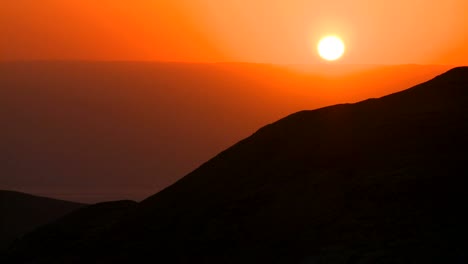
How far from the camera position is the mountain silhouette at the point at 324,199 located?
1772 centimetres

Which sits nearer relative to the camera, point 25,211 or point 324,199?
point 324,199

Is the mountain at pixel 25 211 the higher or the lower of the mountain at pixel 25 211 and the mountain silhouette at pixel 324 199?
the higher

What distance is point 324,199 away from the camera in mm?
20250

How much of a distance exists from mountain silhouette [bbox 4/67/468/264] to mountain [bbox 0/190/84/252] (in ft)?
114

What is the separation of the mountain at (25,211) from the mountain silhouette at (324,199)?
34.8 m

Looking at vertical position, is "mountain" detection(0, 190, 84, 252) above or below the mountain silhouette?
above

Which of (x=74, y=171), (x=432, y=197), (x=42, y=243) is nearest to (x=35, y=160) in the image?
(x=74, y=171)

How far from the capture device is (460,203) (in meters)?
18.0

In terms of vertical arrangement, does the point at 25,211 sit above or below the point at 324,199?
above

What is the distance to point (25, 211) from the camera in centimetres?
6562

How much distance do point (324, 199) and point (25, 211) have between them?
1920 inches

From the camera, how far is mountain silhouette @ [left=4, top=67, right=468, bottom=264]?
17719 mm

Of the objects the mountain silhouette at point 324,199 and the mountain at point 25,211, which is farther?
the mountain at point 25,211

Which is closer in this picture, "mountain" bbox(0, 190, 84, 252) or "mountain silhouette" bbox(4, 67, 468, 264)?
"mountain silhouette" bbox(4, 67, 468, 264)
